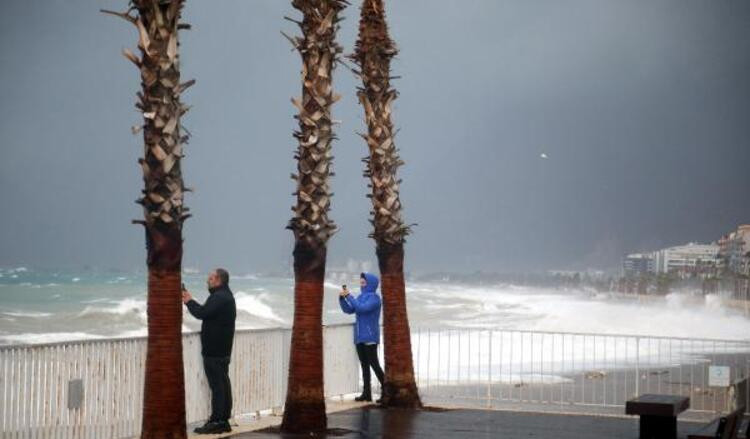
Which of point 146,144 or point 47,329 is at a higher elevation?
point 146,144

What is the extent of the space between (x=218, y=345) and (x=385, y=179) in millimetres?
4685

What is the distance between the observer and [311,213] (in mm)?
14523

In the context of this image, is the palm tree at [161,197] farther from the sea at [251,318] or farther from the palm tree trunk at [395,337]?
the sea at [251,318]

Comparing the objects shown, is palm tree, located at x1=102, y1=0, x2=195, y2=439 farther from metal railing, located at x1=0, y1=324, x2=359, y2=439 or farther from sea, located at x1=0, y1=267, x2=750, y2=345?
sea, located at x1=0, y1=267, x2=750, y2=345

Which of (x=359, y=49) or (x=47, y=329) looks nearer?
(x=359, y=49)

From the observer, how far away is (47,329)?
173 ft

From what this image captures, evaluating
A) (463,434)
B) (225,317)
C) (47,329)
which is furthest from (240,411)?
(47,329)

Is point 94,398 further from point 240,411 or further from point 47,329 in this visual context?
point 47,329

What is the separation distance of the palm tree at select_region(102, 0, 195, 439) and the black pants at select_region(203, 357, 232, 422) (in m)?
1.90

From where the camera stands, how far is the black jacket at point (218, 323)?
45.1ft

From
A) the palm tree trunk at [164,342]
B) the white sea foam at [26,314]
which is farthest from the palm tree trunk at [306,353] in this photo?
the white sea foam at [26,314]

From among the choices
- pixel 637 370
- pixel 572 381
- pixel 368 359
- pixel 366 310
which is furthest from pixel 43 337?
pixel 637 370

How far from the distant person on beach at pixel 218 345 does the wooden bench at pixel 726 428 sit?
5.31m

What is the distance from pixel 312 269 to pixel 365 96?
401 centimetres
